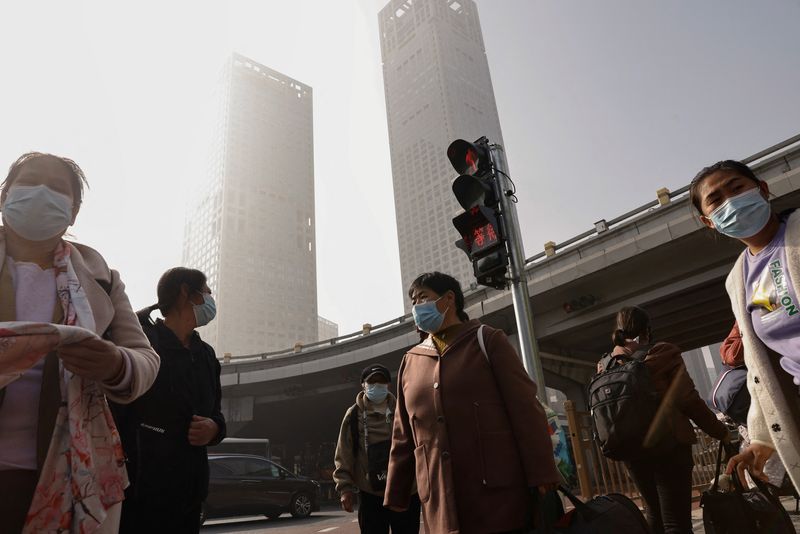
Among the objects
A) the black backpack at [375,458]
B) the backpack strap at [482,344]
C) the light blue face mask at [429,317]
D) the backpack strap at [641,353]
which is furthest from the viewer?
the black backpack at [375,458]

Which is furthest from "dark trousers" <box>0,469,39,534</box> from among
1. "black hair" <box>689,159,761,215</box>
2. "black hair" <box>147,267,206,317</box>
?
"black hair" <box>689,159,761,215</box>

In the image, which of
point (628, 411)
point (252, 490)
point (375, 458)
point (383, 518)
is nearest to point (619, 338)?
point (628, 411)

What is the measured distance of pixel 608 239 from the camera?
16.3 meters

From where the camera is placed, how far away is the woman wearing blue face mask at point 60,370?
138 centimetres

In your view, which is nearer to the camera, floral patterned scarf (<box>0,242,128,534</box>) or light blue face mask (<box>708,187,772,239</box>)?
floral patterned scarf (<box>0,242,128,534</box>)

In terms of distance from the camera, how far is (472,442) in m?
2.47

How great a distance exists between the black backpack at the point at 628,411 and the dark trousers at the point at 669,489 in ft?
0.40

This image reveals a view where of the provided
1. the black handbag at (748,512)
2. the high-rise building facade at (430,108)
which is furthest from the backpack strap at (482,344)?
the high-rise building facade at (430,108)

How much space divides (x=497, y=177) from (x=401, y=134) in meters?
129

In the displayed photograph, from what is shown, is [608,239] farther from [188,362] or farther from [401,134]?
[401,134]

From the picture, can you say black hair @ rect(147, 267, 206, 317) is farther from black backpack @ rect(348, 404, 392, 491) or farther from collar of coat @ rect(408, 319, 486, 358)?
black backpack @ rect(348, 404, 392, 491)

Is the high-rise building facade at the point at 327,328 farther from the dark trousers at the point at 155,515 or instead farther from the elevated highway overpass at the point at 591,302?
the dark trousers at the point at 155,515

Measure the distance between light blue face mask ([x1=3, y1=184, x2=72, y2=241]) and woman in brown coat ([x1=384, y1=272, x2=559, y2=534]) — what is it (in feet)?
6.17

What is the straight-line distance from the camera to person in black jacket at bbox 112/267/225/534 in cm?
225
